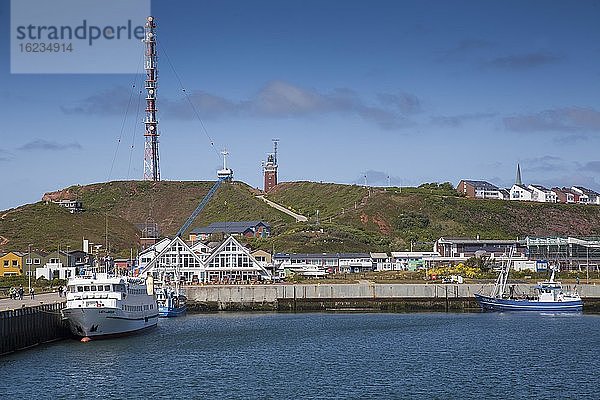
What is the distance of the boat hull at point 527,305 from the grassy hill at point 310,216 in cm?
4779

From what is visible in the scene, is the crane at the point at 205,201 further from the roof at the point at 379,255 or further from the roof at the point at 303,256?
the roof at the point at 379,255

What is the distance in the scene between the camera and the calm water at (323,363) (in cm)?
3841

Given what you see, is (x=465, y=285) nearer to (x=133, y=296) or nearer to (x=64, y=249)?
(x=133, y=296)

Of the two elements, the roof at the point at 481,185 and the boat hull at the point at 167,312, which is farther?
the roof at the point at 481,185

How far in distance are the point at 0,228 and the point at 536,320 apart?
89137 mm

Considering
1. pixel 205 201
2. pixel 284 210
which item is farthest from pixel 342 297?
pixel 205 201

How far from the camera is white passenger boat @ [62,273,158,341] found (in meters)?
54.7

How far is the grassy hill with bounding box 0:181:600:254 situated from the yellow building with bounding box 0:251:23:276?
15.6m

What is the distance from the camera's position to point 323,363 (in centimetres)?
4575

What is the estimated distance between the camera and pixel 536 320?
68.6 m

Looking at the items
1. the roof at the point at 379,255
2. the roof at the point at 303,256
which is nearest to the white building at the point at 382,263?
the roof at the point at 379,255

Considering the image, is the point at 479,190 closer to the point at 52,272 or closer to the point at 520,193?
the point at 520,193

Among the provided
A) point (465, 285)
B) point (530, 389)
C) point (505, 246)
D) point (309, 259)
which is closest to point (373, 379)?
point (530, 389)

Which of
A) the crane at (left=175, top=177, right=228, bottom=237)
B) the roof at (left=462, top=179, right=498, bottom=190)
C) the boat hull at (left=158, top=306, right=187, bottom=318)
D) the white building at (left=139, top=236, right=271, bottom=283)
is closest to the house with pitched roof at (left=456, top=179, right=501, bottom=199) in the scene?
the roof at (left=462, top=179, right=498, bottom=190)
